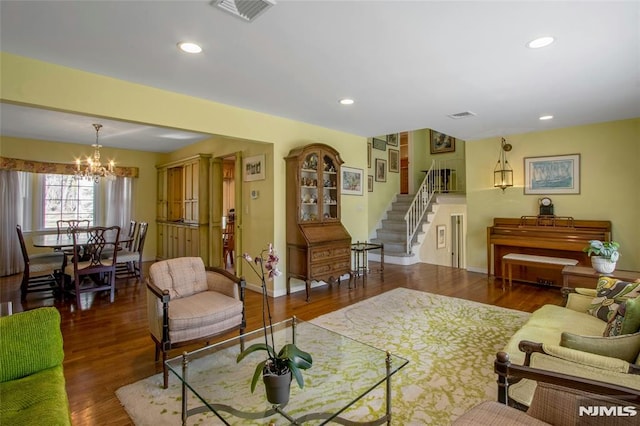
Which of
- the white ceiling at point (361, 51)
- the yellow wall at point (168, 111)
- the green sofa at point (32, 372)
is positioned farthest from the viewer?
the yellow wall at point (168, 111)

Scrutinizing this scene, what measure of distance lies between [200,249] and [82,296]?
197cm

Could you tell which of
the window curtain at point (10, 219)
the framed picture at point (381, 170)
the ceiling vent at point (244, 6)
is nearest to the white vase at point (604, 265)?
the ceiling vent at point (244, 6)

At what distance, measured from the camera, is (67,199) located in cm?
685

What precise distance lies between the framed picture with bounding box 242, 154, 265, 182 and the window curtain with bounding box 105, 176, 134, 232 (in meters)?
3.83

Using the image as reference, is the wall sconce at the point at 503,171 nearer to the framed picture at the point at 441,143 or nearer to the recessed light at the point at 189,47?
the framed picture at the point at 441,143

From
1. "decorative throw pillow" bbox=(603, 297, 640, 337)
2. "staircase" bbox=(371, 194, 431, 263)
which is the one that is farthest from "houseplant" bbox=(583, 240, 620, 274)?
"staircase" bbox=(371, 194, 431, 263)

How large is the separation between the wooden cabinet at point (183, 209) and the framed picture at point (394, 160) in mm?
4618

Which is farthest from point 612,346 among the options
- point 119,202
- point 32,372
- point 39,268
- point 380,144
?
point 119,202

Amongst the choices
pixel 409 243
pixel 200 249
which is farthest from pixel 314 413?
pixel 409 243

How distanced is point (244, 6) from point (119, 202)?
6.70m

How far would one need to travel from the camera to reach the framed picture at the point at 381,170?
26.3 feet

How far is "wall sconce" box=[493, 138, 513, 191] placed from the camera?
18.9 ft

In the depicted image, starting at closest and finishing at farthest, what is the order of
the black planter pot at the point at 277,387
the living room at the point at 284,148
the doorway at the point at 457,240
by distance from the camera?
the black planter pot at the point at 277,387, the living room at the point at 284,148, the doorway at the point at 457,240

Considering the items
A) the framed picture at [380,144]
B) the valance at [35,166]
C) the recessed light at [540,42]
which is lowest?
the valance at [35,166]
